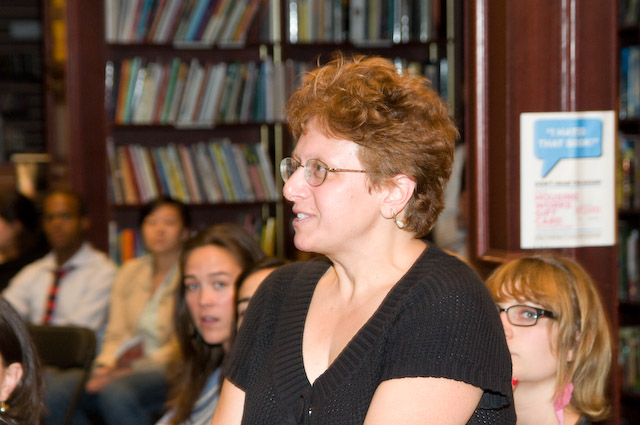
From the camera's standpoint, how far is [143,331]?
149 inches

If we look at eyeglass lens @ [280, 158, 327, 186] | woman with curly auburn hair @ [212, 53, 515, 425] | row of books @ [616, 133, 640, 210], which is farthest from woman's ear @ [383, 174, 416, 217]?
row of books @ [616, 133, 640, 210]

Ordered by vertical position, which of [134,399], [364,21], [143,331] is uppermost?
[364,21]

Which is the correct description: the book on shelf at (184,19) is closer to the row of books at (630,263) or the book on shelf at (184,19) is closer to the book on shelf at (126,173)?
the book on shelf at (126,173)

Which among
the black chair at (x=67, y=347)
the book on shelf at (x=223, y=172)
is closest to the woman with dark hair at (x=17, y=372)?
the black chair at (x=67, y=347)

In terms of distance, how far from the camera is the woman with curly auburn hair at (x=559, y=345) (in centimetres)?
181

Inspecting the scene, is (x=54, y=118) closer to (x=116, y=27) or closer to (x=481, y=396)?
(x=116, y=27)

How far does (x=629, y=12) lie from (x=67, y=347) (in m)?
2.87

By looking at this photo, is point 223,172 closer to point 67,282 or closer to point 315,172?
point 67,282

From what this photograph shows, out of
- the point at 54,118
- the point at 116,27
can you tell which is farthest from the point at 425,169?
the point at 54,118

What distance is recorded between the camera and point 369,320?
146cm

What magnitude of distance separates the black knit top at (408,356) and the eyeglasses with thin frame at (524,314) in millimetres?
386

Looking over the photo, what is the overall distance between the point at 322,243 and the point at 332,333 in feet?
0.56

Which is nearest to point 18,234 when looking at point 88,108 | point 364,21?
point 88,108

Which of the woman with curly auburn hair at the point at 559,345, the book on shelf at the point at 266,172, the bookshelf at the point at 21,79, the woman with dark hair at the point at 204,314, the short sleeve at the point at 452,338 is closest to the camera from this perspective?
the short sleeve at the point at 452,338
